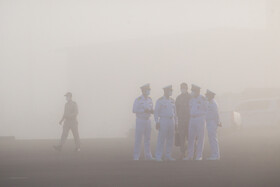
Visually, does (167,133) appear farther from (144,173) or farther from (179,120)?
(144,173)

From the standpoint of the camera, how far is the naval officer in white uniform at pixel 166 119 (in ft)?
55.4

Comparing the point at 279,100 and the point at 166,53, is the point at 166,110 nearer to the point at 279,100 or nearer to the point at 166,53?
the point at 279,100

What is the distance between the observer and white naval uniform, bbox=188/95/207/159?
1694cm

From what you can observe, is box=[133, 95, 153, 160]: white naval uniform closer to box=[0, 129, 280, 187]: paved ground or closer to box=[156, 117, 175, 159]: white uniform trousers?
box=[156, 117, 175, 159]: white uniform trousers

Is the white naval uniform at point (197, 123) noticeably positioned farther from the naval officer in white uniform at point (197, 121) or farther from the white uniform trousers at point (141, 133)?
the white uniform trousers at point (141, 133)

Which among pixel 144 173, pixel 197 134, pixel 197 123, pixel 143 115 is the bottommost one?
pixel 144 173

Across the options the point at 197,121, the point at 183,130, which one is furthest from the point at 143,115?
the point at 197,121

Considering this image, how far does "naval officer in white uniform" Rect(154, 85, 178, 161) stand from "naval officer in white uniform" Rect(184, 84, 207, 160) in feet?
1.40

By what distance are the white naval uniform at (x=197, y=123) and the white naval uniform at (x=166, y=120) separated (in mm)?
432

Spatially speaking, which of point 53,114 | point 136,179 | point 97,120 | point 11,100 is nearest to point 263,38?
point 97,120

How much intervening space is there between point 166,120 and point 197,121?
0.74 metres

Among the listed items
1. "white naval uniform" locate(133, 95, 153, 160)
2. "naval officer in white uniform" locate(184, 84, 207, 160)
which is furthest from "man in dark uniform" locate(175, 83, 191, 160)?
"white naval uniform" locate(133, 95, 153, 160)

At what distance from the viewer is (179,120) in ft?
57.8

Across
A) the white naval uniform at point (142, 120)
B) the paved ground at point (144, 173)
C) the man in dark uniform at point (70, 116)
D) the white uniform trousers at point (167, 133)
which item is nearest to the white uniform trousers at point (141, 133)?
the white naval uniform at point (142, 120)
